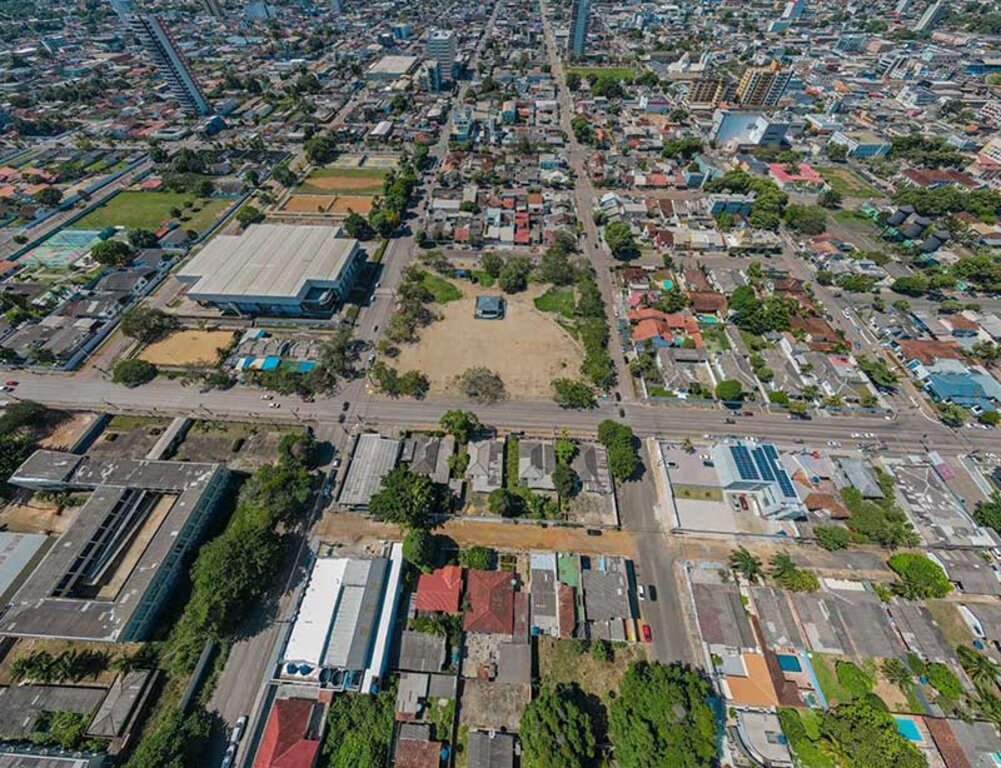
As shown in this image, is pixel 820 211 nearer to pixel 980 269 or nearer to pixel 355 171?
pixel 980 269

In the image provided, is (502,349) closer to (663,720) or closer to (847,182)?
(663,720)

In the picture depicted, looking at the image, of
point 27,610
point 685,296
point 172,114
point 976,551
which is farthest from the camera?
point 172,114

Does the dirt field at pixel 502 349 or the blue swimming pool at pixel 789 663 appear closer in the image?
the blue swimming pool at pixel 789 663

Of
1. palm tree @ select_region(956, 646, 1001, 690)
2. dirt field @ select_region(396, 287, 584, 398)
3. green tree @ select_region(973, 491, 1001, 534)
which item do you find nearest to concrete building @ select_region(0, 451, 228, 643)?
dirt field @ select_region(396, 287, 584, 398)

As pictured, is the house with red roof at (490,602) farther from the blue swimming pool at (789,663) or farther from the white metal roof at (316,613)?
the blue swimming pool at (789,663)

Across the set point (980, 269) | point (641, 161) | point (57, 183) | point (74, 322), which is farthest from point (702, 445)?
point (57, 183)

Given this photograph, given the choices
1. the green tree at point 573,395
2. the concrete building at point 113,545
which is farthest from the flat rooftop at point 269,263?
the green tree at point 573,395
